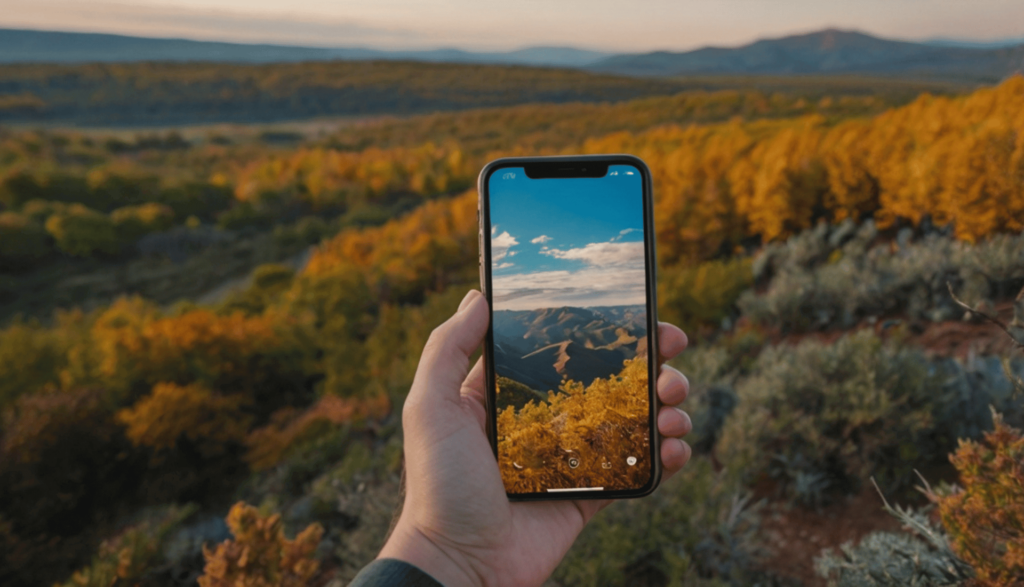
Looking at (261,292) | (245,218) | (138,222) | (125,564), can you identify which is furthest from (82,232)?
(125,564)

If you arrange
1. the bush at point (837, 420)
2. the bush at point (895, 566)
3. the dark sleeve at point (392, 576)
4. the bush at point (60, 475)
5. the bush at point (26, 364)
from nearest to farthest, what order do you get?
the dark sleeve at point (392, 576) → the bush at point (895, 566) → the bush at point (837, 420) → the bush at point (60, 475) → the bush at point (26, 364)

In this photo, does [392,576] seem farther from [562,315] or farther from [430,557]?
[562,315]

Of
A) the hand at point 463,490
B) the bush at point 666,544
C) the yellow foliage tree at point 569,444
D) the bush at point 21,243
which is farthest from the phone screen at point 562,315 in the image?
the bush at point 21,243

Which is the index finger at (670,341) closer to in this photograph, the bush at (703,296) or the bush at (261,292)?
the bush at (703,296)

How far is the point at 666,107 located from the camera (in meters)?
26.3

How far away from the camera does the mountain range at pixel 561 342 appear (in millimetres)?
1899

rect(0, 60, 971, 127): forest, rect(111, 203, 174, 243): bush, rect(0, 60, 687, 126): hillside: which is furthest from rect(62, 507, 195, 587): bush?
rect(111, 203, 174, 243): bush

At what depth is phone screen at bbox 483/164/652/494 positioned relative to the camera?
1897 mm

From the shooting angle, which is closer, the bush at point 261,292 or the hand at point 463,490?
the hand at point 463,490

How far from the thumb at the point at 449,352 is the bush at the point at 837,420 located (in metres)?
3.01

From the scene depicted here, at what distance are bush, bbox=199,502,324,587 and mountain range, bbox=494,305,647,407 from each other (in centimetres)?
202

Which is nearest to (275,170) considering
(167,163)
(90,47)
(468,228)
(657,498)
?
(167,163)

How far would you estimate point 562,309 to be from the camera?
1.90 m

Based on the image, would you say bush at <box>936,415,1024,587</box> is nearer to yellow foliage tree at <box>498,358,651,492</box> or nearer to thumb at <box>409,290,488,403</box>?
yellow foliage tree at <box>498,358,651,492</box>
